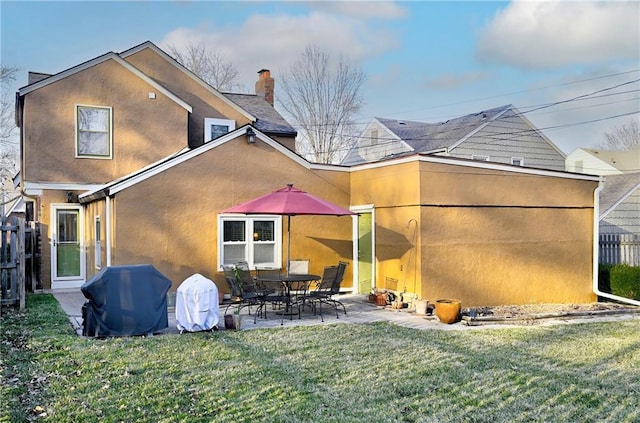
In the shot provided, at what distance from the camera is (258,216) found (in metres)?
12.6

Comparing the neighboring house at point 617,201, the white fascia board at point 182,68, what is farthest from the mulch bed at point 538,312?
the white fascia board at point 182,68

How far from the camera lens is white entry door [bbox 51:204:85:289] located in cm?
1434

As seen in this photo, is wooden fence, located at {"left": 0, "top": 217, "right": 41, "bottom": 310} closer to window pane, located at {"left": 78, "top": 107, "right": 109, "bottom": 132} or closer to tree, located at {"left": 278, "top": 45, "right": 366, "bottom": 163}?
window pane, located at {"left": 78, "top": 107, "right": 109, "bottom": 132}

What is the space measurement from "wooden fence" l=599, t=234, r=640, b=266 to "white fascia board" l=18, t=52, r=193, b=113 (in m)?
12.5

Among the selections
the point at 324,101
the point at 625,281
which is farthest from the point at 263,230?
the point at 324,101

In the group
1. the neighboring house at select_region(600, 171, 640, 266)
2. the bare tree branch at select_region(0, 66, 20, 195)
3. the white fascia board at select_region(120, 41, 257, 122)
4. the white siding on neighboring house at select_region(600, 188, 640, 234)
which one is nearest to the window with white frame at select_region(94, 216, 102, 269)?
the white fascia board at select_region(120, 41, 257, 122)

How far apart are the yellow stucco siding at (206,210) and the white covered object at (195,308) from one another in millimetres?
3323

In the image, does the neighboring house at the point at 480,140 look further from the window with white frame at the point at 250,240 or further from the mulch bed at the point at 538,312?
the window with white frame at the point at 250,240

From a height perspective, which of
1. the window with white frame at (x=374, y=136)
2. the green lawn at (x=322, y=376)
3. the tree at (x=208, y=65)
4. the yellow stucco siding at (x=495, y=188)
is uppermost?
the tree at (x=208, y=65)

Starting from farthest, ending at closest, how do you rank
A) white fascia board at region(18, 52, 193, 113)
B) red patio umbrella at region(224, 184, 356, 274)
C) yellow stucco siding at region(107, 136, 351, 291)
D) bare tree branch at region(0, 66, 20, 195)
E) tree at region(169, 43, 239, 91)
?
tree at region(169, 43, 239, 91) → bare tree branch at region(0, 66, 20, 195) → white fascia board at region(18, 52, 193, 113) → yellow stucco siding at region(107, 136, 351, 291) → red patio umbrella at region(224, 184, 356, 274)

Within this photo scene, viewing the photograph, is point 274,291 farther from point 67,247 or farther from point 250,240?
point 67,247

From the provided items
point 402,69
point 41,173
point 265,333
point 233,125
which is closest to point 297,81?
point 402,69

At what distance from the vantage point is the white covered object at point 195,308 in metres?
8.39

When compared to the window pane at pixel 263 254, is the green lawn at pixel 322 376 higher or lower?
lower
